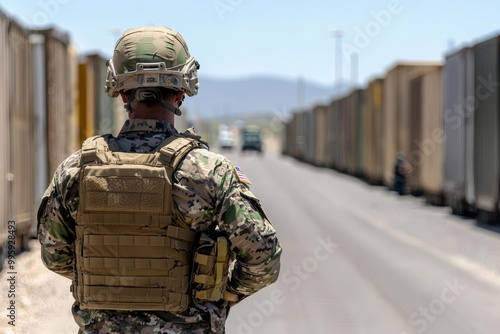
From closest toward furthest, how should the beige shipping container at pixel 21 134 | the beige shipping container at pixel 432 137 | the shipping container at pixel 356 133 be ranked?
1. the beige shipping container at pixel 21 134
2. the beige shipping container at pixel 432 137
3. the shipping container at pixel 356 133

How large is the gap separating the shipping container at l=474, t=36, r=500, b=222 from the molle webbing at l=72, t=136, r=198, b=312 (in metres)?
14.3

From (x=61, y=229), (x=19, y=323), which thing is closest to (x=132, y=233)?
(x=61, y=229)

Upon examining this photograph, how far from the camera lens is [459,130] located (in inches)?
774

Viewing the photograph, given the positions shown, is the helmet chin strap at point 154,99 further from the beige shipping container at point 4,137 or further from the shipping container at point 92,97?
the shipping container at point 92,97

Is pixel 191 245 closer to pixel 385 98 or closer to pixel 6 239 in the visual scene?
pixel 6 239

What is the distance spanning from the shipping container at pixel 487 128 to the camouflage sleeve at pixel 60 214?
14.3 metres

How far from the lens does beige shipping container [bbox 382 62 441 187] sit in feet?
88.8

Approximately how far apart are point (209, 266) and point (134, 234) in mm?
279

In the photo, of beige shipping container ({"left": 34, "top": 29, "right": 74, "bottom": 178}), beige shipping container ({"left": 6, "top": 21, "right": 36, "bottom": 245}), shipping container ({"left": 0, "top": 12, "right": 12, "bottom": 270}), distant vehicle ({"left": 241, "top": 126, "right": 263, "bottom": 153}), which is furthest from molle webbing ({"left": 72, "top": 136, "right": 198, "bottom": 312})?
distant vehicle ({"left": 241, "top": 126, "right": 263, "bottom": 153})

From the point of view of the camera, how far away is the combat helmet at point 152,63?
281 cm

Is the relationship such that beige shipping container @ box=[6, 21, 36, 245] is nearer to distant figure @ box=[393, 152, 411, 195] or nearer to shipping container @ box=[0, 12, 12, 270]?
shipping container @ box=[0, 12, 12, 270]

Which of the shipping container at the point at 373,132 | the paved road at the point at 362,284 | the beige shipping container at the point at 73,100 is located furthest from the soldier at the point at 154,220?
the shipping container at the point at 373,132

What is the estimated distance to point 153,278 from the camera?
2729 mm

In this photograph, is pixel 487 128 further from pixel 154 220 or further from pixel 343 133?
pixel 343 133
